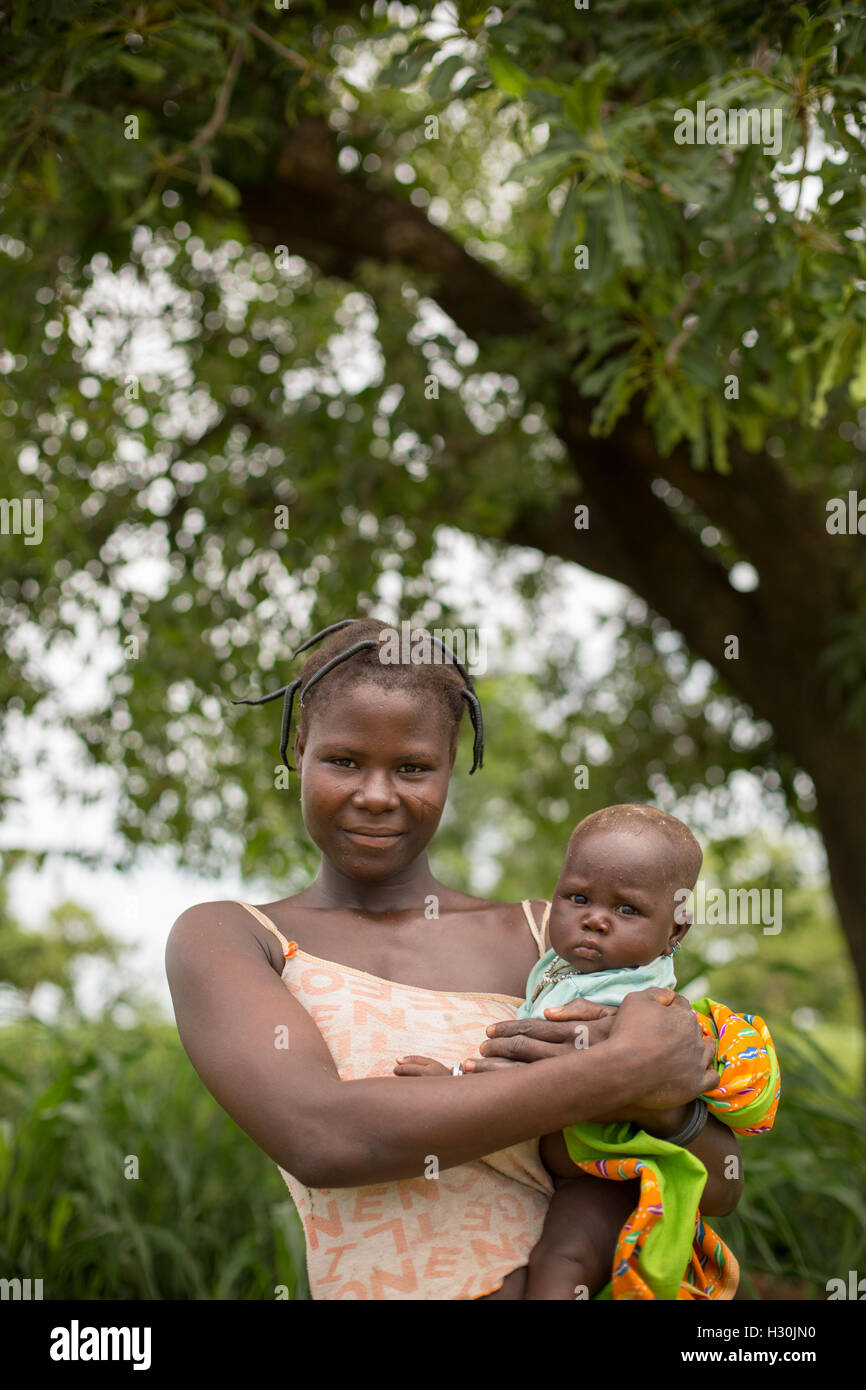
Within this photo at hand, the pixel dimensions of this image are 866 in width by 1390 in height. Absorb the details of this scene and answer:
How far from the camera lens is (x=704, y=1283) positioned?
69.2 inches

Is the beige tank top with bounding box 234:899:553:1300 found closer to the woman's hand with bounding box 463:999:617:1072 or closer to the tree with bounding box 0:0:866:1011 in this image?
the woman's hand with bounding box 463:999:617:1072

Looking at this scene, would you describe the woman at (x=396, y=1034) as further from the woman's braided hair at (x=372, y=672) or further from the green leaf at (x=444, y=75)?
the green leaf at (x=444, y=75)

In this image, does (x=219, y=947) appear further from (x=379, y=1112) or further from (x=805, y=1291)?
(x=805, y=1291)

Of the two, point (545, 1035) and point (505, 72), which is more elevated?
point (505, 72)

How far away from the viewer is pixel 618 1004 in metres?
1.71

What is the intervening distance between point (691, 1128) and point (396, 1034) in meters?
0.41

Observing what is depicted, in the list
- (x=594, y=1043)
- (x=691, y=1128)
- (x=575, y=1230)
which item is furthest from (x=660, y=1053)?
(x=575, y=1230)

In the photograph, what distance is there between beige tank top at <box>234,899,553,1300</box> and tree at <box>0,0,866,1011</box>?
1.61 metres

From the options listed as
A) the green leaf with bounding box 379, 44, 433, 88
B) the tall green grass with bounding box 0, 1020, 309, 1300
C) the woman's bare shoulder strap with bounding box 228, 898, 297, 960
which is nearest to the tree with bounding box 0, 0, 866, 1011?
the green leaf with bounding box 379, 44, 433, 88

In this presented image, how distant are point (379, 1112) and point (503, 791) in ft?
34.9

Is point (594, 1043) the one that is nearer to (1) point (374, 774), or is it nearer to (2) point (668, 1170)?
(2) point (668, 1170)

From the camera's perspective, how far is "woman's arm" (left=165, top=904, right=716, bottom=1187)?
4.91ft

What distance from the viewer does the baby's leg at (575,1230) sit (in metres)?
1.63

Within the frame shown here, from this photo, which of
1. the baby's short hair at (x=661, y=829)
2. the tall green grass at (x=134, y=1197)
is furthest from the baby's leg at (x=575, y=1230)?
the tall green grass at (x=134, y=1197)
